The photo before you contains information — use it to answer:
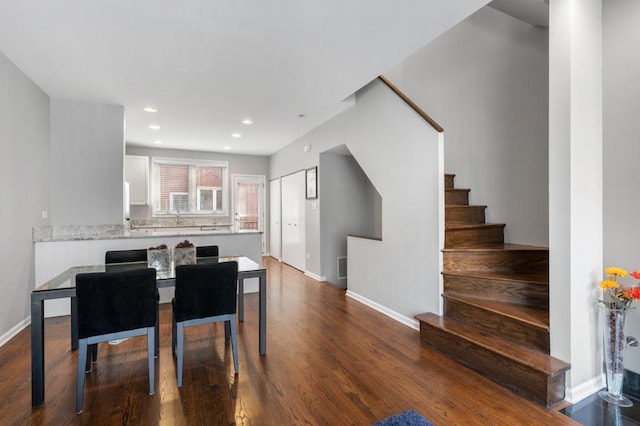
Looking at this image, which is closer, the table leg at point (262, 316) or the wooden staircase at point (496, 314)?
the wooden staircase at point (496, 314)

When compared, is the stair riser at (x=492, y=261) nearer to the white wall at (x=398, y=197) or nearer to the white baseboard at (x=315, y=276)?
the white wall at (x=398, y=197)

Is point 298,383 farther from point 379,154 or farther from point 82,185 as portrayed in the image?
point 82,185

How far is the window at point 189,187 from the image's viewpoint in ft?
23.0

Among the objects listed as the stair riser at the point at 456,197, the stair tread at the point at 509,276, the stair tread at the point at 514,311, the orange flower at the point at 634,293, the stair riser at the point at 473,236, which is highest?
the stair riser at the point at 456,197

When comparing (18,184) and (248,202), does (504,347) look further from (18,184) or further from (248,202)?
(248,202)

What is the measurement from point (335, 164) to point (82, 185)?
3.72 meters

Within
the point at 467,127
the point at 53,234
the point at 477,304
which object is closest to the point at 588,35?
the point at 467,127

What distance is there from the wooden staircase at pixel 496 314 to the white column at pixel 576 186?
189 mm

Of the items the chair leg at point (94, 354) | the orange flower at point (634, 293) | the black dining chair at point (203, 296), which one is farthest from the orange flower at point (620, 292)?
the chair leg at point (94, 354)

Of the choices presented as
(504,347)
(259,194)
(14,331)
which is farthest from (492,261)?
(259,194)

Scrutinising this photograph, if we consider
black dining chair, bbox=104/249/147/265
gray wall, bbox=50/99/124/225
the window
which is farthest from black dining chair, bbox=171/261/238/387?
the window

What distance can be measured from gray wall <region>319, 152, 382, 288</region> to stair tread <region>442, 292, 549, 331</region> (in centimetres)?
265

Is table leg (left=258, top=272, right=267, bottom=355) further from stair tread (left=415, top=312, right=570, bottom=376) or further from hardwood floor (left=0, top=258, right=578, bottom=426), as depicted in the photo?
stair tread (left=415, top=312, right=570, bottom=376)

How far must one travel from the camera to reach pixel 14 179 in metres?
3.06
